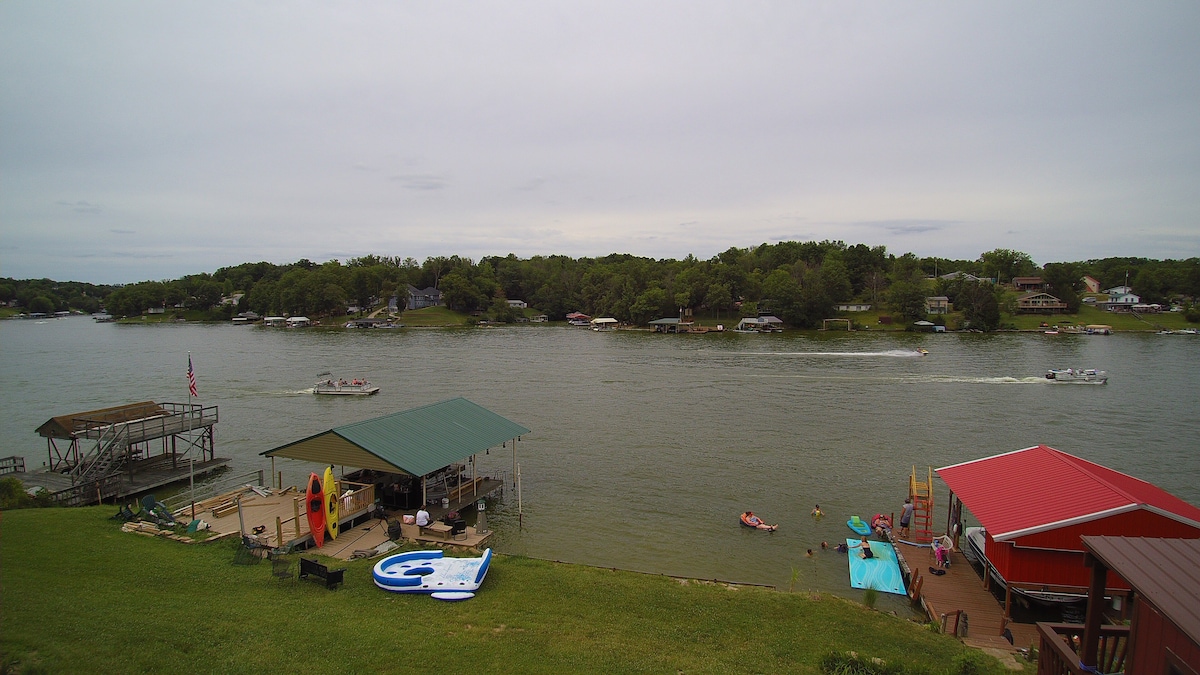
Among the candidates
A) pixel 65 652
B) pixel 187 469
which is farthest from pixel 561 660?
pixel 187 469

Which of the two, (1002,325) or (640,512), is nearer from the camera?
(640,512)

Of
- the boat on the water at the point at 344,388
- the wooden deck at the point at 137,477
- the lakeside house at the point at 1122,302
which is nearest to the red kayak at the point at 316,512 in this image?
the wooden deck at the point at 137,477

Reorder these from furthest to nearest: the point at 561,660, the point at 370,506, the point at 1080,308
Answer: the point at 1080,308
the point at 370,506
the point at 561,660

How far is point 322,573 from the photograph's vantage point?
12578 millimetres

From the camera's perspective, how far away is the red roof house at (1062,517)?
13359 millimetres

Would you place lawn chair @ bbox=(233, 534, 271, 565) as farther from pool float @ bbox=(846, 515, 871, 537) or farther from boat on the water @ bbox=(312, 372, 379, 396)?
boat on the water @ bbox=(312, 372, 379, 396)

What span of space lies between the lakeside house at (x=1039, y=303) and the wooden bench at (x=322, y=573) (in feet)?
426

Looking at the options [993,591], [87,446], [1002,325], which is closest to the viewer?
[993,591]

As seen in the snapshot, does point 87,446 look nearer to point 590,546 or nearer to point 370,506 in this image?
point 370,506

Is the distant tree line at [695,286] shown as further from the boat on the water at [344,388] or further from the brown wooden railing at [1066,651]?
the brown wooden railing at [1066,651]

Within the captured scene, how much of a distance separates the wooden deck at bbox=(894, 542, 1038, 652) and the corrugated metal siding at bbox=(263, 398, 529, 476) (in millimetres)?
13294

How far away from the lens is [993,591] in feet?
49.7

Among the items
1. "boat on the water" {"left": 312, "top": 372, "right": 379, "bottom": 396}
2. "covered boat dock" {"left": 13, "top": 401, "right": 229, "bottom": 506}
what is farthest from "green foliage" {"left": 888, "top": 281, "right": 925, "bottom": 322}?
"covered boat dock" {"left": 13, "top": 401, "right": 229, "bottom": 506}

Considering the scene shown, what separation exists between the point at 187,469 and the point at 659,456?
20265mm
